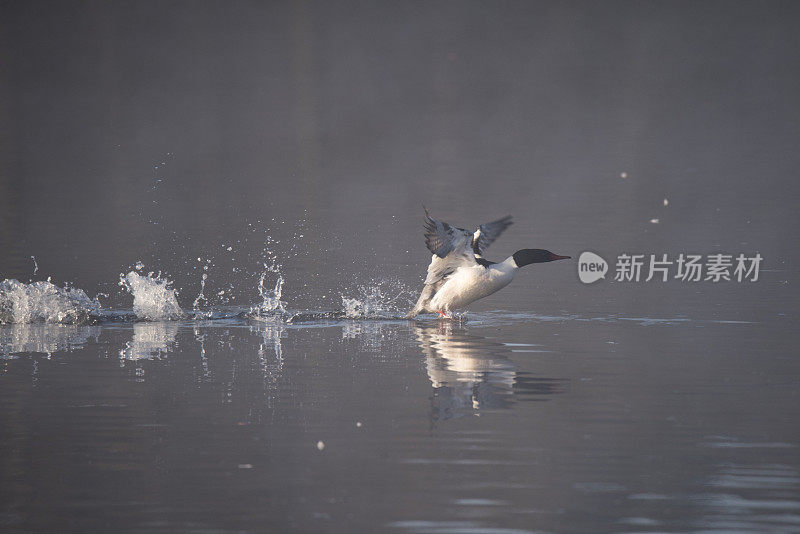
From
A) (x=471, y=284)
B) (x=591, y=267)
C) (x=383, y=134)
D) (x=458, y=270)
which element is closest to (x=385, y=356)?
(x=471, y=284)

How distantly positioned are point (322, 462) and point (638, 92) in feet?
272

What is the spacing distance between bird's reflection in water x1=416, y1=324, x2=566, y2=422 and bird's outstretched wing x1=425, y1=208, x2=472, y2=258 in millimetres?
1586

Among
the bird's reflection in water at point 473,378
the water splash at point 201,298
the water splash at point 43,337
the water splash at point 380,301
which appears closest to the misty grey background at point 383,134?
the water splash at point 201,298

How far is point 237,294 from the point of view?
18.3 m

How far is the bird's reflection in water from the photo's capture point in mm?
11109

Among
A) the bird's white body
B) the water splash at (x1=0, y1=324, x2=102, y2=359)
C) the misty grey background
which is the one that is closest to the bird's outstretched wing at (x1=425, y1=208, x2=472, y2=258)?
the bird's white body

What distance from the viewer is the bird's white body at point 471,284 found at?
1614cm

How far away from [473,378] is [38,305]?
6060 millimetres

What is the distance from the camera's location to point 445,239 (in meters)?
16.1

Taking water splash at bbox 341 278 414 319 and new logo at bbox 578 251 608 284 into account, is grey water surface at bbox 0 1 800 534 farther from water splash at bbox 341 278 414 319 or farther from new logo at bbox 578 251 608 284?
new logo at bbox 578 251 608 284

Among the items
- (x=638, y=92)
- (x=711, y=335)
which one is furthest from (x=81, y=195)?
(x=638, y=92)

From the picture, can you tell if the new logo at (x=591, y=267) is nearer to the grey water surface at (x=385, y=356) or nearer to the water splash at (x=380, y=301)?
the grey water surface at (x=385, y=356)

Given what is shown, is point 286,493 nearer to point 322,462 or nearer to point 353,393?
point 322,462

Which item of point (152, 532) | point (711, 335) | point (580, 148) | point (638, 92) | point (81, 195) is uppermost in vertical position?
point (638, 92)
